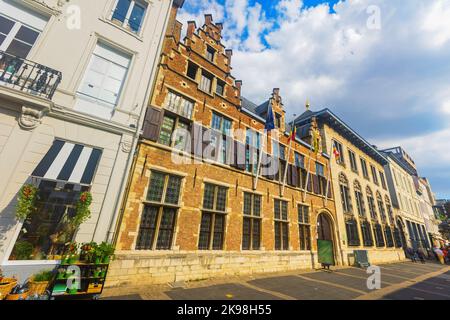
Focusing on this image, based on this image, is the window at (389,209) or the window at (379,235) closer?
the window at (379,235)

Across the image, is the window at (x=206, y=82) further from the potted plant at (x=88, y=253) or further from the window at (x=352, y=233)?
the window at (x=352, y=233)

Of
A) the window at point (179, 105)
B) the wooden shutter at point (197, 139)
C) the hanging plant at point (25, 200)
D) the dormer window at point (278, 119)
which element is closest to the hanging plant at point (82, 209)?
the hanging plant at point (25, 200)

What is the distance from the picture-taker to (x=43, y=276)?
4.81 metres

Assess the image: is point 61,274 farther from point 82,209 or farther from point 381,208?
point 381,208

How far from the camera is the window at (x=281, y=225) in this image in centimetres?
1133

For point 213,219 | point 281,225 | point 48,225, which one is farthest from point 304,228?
point 48,225

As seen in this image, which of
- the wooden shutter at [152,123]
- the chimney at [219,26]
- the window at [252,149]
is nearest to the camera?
the wooden shutter at [152,123]

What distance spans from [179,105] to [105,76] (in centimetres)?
304

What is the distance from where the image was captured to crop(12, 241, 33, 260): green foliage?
193 inches

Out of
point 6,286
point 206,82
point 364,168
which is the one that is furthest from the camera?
point 364,168

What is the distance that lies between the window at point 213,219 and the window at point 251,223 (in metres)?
1.46

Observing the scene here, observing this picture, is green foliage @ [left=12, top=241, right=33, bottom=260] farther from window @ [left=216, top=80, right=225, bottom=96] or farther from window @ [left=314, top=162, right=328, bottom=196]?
window @ [left=314, top=162, right=328, bottom=196]

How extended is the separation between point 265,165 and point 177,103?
6341mm

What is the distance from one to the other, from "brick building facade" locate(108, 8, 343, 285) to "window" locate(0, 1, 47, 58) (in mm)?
4122
